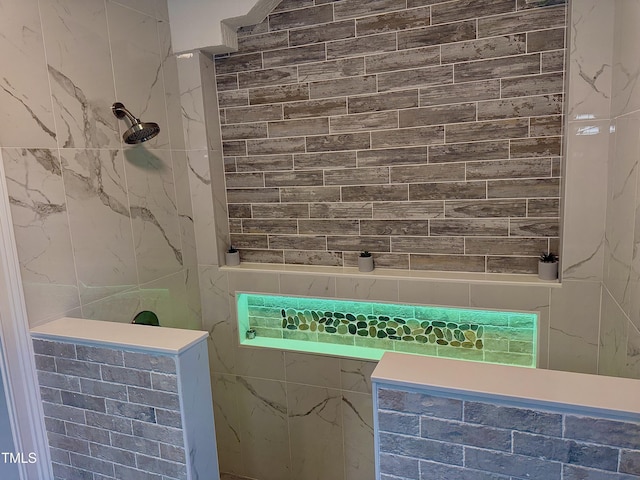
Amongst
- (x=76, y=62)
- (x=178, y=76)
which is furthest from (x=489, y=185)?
(x=76, y=62)

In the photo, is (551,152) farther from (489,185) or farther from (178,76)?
(178,76)

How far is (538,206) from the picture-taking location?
2.05m

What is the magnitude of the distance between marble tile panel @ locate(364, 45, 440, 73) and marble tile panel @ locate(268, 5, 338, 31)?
1.06ft

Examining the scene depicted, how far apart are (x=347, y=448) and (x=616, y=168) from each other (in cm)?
190

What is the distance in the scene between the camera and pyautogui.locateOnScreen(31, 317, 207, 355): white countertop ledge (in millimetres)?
1422

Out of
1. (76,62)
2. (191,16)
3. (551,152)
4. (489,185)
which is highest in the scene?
(191,16)

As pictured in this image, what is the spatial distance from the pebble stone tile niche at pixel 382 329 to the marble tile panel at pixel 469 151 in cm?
74

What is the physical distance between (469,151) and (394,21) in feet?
2.42

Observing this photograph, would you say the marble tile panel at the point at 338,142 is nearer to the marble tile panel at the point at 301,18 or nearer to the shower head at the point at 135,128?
the marble tile panel at the point at 301,18

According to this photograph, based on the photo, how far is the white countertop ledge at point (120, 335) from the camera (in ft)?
4.66

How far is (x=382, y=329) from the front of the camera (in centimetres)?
238

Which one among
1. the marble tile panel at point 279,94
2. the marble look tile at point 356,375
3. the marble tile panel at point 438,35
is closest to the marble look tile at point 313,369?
the marble look tile at point 356,375

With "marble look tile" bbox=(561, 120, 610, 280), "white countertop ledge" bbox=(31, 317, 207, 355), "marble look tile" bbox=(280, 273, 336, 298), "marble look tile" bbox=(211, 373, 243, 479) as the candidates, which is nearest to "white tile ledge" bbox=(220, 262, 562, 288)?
Result: "marble look tile" bbox=(280, 273, 336, 298)

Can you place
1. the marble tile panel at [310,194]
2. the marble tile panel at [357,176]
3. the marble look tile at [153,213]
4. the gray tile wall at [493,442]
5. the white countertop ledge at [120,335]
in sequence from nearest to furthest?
the gray tile wall at [493,442] < the white countertop ledge at [120,335] < the marble look tile at [153,213] < the marble tile panel at [357,176] < the marble tile panel at [310,194]
